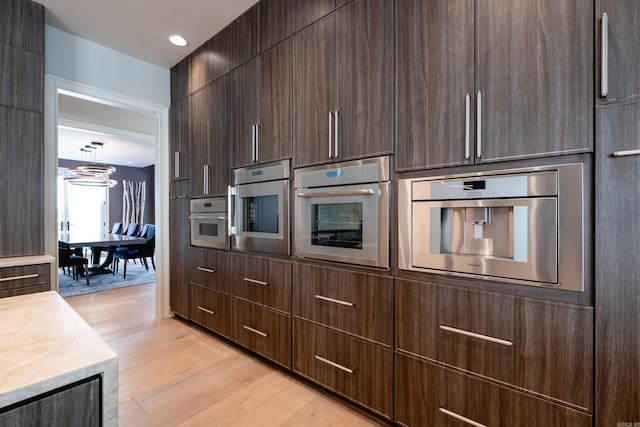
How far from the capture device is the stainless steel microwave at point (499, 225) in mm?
1141

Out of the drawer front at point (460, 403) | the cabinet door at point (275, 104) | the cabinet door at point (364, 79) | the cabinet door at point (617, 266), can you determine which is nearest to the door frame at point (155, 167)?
the cabinet door at point (275, 104)

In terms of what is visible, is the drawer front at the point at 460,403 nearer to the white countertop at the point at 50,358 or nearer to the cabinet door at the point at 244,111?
the white countertop at the point at 50,358

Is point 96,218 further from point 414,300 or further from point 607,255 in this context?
point 607,255

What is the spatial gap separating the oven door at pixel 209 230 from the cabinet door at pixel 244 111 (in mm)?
565

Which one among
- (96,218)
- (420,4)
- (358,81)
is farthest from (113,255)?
(420,4)

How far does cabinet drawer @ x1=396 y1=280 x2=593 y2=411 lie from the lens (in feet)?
3.68

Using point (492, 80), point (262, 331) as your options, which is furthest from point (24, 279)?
point (492, 80)

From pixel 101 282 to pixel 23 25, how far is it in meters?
4.06

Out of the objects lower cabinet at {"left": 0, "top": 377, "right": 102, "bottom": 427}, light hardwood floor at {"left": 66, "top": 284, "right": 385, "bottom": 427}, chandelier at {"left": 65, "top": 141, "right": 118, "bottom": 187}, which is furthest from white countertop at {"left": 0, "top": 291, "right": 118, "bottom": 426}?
chandelier at {"left": 65, "top": 141, "right": 118, "bottom": 187}

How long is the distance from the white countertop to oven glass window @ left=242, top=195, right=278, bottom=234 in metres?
1.45

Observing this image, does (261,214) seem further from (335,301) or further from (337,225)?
(335,301)

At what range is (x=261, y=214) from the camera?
2.39 m

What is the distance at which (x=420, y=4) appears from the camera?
150 centimetres

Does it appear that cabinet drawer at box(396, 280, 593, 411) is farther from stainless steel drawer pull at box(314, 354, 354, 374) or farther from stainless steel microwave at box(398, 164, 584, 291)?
stainless steel drawer pull at box(314, 354, 354, 374)
